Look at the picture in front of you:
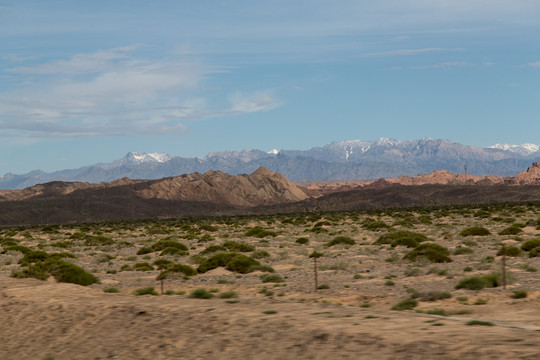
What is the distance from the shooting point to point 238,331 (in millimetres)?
12477

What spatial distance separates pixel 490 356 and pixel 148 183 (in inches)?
7592

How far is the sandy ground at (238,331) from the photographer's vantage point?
10.3m

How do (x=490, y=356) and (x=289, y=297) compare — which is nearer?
(x=490, y=356)

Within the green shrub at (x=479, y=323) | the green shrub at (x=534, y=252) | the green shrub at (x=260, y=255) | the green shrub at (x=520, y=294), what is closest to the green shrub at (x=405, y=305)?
the green shrub at (x=520, y=294)

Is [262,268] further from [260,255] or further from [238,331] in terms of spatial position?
[238,331]

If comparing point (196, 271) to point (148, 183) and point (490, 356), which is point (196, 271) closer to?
point (490, 356)

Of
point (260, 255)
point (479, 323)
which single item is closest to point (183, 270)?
point (260, 255)

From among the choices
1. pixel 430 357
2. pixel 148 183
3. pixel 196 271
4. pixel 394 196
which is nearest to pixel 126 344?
pixel 430 357

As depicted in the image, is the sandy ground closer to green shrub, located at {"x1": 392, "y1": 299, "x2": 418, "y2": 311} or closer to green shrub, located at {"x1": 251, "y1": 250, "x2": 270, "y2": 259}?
green shrub, located at {"x1": 392, "y1": 299, "x2": 418, "y2": 311}

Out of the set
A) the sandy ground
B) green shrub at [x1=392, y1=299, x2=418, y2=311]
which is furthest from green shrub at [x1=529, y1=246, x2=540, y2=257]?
green shrub at [x1=392, y1=299, x2=418, y2=311]

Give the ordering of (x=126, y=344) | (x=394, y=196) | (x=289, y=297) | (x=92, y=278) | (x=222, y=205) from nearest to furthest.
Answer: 1. (x=126, y=344)
2. (x=289, y=297)
3. (x=92, y=278)
4. (x=394, y=196)
5. (x=222, y=205)

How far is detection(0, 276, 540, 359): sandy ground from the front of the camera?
1029 cm

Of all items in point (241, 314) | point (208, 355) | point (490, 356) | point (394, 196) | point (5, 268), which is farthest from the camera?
point (394, 196)

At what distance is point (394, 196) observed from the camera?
16038cm
